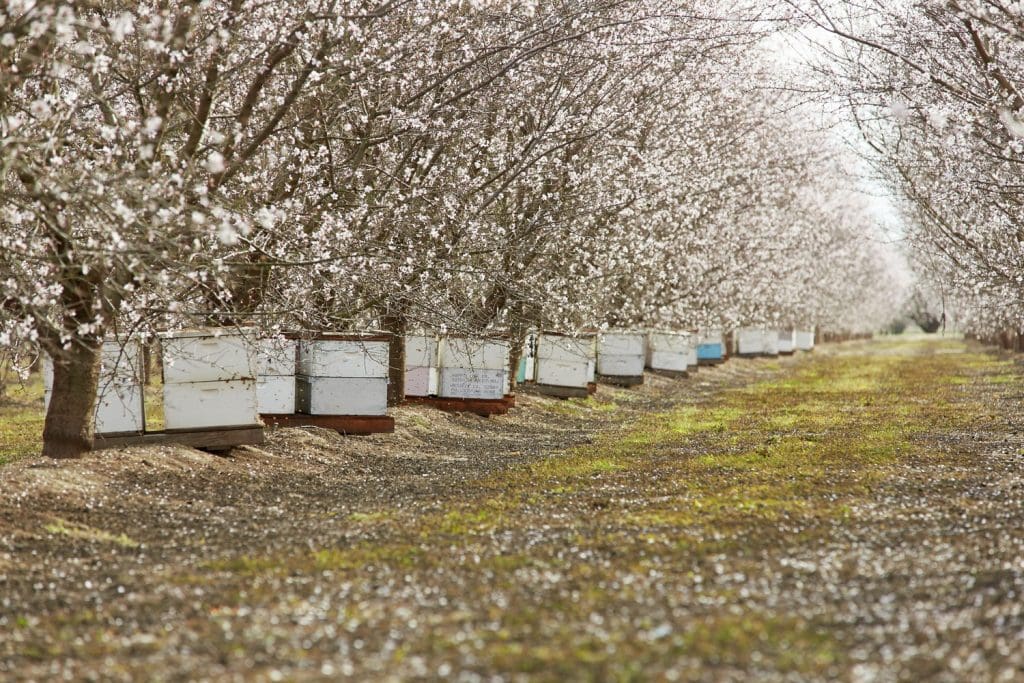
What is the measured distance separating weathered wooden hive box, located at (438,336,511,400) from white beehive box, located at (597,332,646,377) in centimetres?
1062

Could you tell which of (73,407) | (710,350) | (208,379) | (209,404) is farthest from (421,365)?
(710,350)

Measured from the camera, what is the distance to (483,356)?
23688mm

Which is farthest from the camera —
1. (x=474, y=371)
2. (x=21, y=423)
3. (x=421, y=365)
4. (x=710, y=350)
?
(x=710, y=350)

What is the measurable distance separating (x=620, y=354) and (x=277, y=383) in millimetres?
17898

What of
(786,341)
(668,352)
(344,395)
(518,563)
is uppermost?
(786,341)

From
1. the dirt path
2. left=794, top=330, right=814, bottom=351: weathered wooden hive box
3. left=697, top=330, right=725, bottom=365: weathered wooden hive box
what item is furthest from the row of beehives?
left=794, top=330, right=814, bottom=351: weathered wooden hive box

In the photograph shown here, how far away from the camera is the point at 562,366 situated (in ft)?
97.9

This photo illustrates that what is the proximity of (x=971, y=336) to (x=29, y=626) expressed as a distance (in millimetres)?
103472

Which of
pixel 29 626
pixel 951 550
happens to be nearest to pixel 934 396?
pixel 951 550

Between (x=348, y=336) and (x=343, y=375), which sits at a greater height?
(x=348, y=336)

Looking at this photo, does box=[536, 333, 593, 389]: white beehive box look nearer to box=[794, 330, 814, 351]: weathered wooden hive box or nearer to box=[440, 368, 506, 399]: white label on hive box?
box=[440, 368, 506, 399]: white label on hive box

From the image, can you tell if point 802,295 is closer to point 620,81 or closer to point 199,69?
point 620,81

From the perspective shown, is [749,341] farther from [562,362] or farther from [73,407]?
[73,407]

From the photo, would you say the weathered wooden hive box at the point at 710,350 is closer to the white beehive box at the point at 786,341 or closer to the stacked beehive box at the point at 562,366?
the stacked beehive box at the point at 562,366
